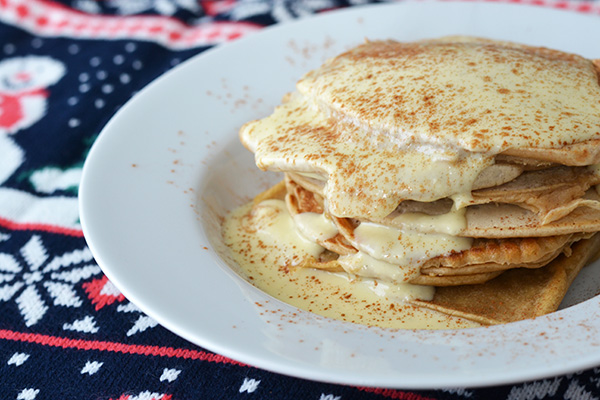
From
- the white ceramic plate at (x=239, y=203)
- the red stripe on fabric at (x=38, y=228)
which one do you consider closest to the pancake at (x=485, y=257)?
the white ceramic plate at (x=239, y=203)

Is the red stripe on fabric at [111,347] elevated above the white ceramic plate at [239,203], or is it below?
below

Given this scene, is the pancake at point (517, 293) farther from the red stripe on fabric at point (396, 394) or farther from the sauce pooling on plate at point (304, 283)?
the red stripe on fabric at point (396, 394)

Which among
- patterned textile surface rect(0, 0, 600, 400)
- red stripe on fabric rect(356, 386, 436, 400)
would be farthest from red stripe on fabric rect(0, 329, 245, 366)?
red stripe on fabric rect(356, 386, 436, 400)

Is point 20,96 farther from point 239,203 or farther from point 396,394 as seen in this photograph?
point 396,394

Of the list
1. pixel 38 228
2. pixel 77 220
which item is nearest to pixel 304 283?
pixel 77 220

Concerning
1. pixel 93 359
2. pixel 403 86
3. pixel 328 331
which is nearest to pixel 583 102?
pixel 403 86

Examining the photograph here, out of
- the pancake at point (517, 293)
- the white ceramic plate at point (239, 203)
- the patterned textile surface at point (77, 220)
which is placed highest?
the white ceramic plate at point (239, 203)
